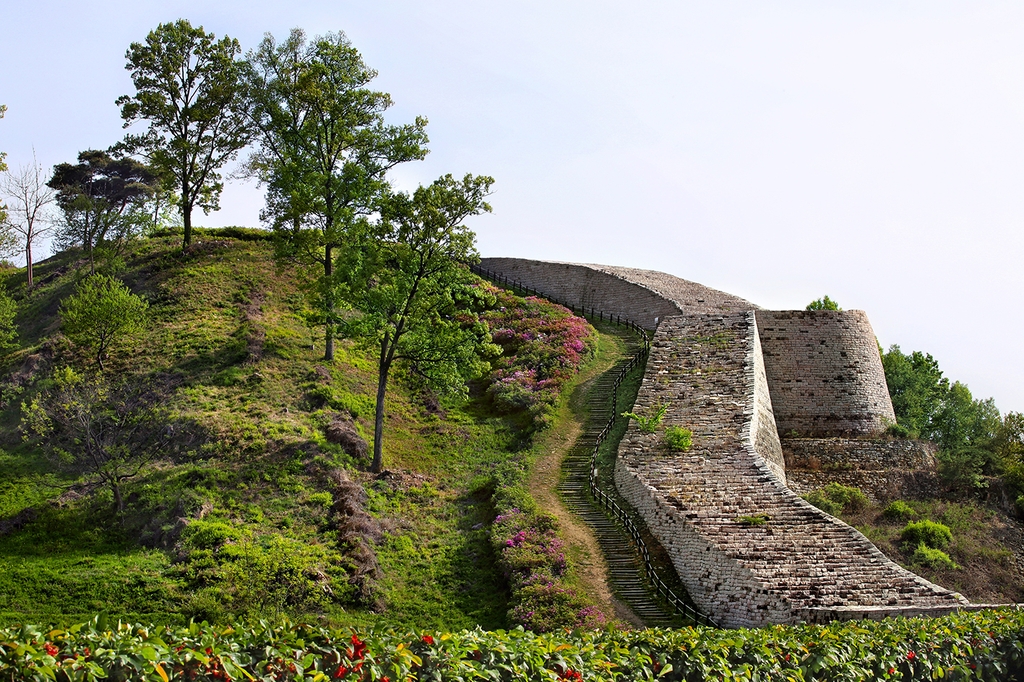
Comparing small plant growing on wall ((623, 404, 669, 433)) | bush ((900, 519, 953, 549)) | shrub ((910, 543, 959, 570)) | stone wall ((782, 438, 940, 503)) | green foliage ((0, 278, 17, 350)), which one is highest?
green foliage ((0, 278, 17, 350))

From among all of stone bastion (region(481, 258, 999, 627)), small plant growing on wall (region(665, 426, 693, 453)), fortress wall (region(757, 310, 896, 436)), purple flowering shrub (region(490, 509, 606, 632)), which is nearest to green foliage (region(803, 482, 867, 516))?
stone bastion (region(481, 258, 999, 627))

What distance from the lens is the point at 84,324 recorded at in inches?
1196

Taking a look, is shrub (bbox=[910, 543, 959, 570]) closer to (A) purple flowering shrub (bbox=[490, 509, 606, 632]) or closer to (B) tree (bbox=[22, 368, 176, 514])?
(A) purple flowering shrub (bbox=[490, 509, 606, 632])

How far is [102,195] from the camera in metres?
44.7

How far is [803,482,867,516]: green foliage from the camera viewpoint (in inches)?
1080

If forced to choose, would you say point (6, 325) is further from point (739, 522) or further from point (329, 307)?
point (739, 522)

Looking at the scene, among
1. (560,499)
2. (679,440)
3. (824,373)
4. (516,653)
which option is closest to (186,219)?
(560,499)

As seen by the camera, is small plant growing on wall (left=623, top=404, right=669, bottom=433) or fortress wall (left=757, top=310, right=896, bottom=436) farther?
fortress wall (left=757, top=310, right=896, bottom=436)

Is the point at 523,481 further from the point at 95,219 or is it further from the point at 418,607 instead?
the point at 95,219

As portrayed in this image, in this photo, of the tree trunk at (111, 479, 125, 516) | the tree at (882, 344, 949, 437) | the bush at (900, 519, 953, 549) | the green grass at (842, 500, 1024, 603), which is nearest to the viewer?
the tree trunk at (111, 479, 125, 516)

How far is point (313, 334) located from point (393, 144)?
8.31 m

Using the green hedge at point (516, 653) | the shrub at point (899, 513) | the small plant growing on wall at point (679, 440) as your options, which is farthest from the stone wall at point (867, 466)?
the green hedge at point (516, 653)

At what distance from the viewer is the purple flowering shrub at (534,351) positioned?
109 ft

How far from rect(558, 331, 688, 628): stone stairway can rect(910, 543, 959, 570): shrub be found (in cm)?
816
